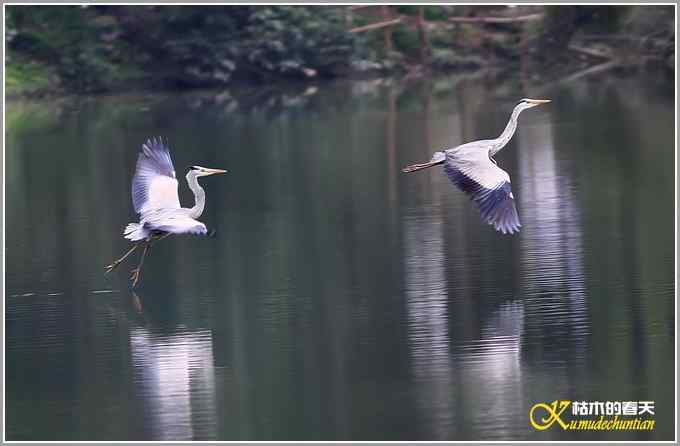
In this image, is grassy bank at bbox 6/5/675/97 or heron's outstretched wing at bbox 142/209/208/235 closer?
heron's outstretched wing at bbox 142/209/208/235

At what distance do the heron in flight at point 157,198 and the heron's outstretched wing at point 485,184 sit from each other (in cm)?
195

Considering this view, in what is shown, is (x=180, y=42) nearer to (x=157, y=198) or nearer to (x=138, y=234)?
(x=157, y=198)

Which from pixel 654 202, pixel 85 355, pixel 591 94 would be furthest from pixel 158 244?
pixel 591 94

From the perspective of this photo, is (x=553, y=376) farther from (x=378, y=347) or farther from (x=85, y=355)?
(x=85, y=355)

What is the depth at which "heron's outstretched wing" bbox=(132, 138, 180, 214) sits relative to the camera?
12.2 m

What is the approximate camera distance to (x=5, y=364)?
1045 centimetres

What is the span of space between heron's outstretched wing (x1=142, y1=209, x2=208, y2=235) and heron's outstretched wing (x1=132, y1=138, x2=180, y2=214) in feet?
0.61

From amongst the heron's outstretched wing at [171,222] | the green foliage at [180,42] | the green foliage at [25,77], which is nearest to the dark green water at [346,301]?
the heron's outstretched wing at [171,222]

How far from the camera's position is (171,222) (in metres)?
11.2

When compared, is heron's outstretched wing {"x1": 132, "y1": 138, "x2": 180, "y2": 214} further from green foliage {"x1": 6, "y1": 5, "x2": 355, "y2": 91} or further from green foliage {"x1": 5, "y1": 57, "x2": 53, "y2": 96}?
green foliage {"x1": 6, "y1": 5, "x2": 355, "y2": 91}

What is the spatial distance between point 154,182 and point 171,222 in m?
1.36

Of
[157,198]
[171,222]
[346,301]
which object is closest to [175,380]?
[171,222]

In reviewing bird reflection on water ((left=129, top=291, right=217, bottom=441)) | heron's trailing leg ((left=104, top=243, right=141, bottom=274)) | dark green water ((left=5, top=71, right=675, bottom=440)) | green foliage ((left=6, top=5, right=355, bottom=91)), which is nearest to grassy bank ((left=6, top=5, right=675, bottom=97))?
green foliage ((left=6, top=5, right=355, bottom=91))

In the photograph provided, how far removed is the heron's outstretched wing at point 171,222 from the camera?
34.1 feet
